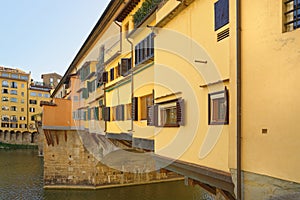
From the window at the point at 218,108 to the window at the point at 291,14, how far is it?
1540 millimetres

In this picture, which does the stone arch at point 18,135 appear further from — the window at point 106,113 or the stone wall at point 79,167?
the window at point 106,113

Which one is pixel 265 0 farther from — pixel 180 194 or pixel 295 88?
pixel 180 194

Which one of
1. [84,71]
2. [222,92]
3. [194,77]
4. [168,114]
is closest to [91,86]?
[84,71]

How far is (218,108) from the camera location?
509 cm

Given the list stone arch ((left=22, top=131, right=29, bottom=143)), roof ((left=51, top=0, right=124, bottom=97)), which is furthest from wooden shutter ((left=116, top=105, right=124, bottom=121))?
stone arch ((left=22, top=131, right=29, bottom=143))

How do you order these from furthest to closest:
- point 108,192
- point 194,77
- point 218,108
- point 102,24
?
point 108,192, point 102,24, point 194,77, point 218,108

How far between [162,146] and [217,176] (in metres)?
2.74

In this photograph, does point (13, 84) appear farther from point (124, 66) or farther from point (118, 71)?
point (124, 66)

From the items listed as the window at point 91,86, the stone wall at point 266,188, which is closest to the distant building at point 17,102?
the window at point 91,86

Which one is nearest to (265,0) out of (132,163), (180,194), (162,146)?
(162,146)

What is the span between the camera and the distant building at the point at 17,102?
58.4m

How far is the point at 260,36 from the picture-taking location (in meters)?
3.83

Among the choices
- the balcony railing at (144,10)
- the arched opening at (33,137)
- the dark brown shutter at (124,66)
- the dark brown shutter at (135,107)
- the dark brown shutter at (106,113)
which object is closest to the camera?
the balcony railing at (144,10)

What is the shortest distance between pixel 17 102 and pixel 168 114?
60.5 meters
